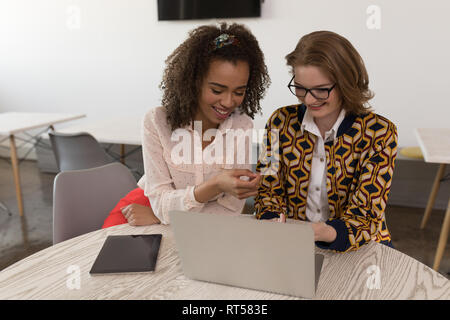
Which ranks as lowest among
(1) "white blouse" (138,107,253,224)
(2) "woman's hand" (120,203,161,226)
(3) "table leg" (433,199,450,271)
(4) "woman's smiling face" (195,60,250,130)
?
(3) "table leg" (433,199,450,271)

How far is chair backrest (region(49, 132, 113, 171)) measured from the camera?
2.55m

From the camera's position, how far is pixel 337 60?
4.07 ft

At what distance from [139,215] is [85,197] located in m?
0.35

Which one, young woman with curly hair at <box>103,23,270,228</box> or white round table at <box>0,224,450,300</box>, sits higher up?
young woman with curly hair at <box>103,23,270,228</box>

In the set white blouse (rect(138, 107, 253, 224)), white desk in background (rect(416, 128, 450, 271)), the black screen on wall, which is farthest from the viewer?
the black screen on wall

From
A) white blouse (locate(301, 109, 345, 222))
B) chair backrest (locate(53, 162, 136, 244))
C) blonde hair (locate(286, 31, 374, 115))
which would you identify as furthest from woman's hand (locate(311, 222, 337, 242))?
chair backrest (locate(53, 162, 136, 244))

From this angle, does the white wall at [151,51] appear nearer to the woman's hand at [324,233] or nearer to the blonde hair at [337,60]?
the blonde hair at [337,60]

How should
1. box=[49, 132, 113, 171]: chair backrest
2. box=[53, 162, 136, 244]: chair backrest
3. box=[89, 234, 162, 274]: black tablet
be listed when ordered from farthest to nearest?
box=[49, 132, 113, 171]: chair backrest → box=[53, 162, 136, 244]: chair backrest → box=[89, 234, 162, 274]: black tablet

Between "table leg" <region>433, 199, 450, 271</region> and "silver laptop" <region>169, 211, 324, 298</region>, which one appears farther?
"table leg" <region>433, 199, 450, 271</region>

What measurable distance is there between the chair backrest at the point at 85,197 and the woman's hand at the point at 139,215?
0.83 ft

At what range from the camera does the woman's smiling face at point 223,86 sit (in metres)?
1.31

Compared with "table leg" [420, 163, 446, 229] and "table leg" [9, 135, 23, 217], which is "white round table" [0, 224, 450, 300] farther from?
"table leg" [9, 135, 23, 217]

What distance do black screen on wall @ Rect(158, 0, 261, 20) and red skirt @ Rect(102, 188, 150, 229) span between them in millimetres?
2502
